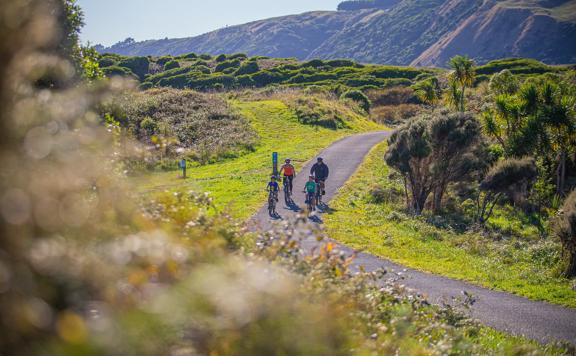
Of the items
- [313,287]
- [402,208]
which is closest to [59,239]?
[313,287]

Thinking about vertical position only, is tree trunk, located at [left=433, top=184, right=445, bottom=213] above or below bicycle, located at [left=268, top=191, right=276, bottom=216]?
below

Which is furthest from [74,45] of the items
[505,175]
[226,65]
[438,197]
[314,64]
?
[314,64]

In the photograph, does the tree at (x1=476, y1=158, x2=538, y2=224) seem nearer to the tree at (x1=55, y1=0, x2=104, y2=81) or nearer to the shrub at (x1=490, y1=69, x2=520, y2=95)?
the shrub at (x1=490, y1=69, x2=520, y2=95)

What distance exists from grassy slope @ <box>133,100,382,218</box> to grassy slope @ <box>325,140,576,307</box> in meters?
3.83

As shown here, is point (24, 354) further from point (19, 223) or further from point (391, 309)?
point (391, 309)

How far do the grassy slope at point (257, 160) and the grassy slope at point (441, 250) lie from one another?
383 centimetres

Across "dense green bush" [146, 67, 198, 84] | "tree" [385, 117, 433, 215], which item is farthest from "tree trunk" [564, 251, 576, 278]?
"dense green bush" [146, 67, 198, 84]

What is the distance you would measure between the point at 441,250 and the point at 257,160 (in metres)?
15.3

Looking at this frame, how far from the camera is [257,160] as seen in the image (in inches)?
1136

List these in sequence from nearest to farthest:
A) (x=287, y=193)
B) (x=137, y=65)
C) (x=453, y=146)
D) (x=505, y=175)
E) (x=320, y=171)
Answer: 1. (x=320, y=171)
2. (x=287, y=193)
3. (x=453, y=146)
4. (x=505, y=175)
5. (x=137, y=65)

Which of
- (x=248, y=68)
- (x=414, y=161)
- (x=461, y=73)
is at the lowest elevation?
(x=414, y=161)

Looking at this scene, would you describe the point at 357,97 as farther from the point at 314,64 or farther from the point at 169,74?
the point at 169,74

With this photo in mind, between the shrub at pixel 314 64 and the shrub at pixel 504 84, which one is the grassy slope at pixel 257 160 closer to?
the shrub at pixel 504 84

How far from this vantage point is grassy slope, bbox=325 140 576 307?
12509 mm
